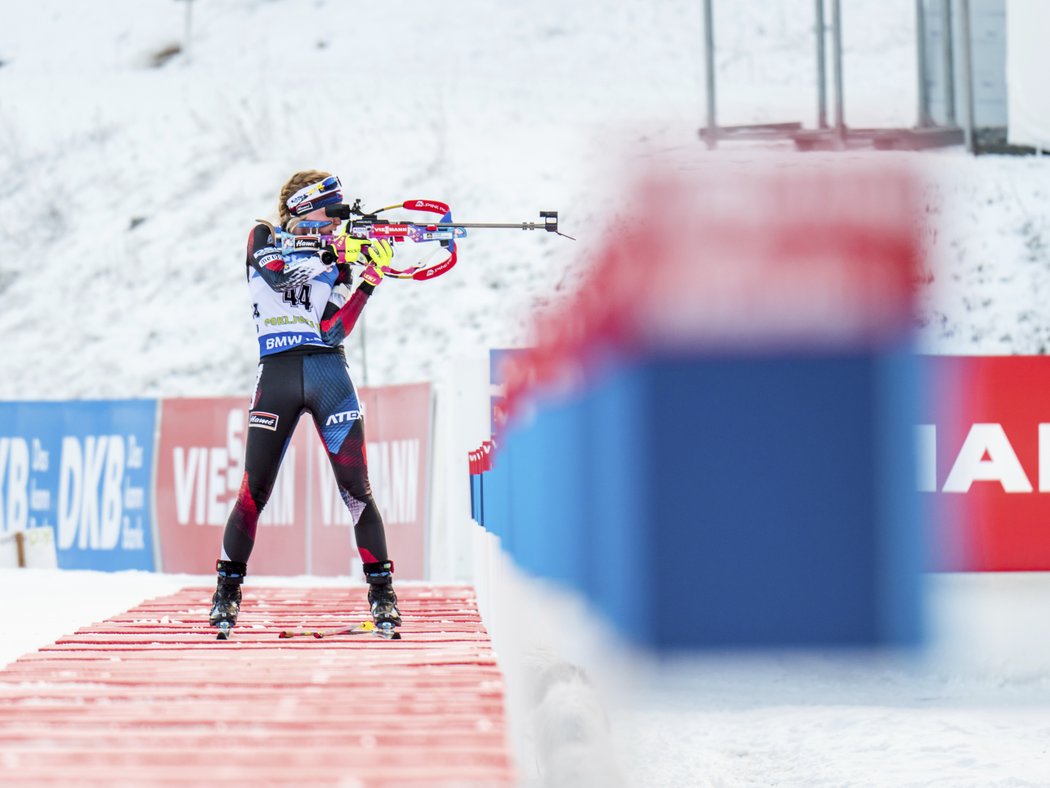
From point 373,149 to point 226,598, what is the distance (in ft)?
73.6

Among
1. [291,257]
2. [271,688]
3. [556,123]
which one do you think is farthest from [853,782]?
[556,123]

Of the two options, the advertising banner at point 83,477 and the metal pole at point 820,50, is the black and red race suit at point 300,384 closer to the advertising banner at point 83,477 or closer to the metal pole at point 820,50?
the advertising banner at point 83,477

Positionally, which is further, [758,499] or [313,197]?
[313,197]

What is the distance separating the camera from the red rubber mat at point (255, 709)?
10.6 ft

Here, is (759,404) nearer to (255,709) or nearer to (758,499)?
(758,499)

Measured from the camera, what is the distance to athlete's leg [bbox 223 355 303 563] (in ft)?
18.3

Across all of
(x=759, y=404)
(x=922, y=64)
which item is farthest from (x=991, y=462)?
(x=922, y=64)

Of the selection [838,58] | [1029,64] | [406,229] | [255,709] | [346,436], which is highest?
[838,58]

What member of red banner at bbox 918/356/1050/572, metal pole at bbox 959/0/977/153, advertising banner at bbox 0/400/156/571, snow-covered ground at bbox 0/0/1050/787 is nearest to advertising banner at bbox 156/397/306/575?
advertising banner at bbox 0/400/156/571

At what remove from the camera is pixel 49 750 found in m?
3.51

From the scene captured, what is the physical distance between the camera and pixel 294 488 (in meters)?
13.4

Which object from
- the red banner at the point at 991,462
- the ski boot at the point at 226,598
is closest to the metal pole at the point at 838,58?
Result: the red banner at the point at 991,462

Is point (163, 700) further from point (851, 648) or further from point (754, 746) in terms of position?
point (754, 746)

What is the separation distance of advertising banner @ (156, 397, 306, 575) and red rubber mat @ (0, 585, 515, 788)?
281 inches
